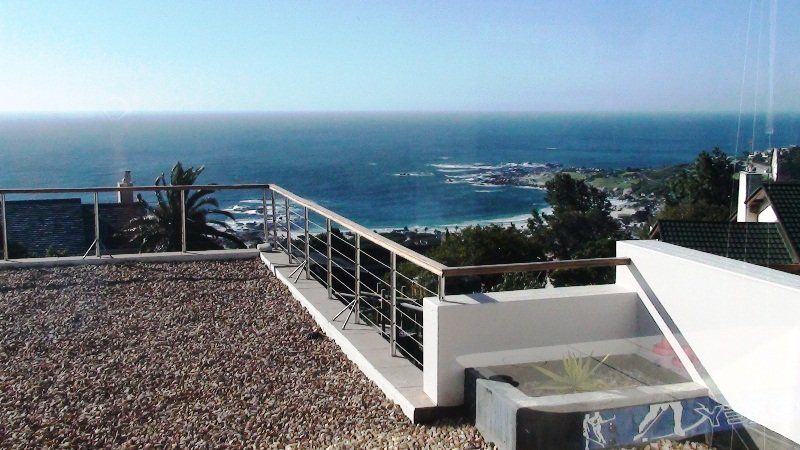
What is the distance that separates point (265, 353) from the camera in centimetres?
367

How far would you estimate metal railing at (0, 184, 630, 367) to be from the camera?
302cm

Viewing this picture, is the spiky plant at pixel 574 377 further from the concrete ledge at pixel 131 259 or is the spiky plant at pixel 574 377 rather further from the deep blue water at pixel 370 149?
the concrete ledge at pixel 131 259

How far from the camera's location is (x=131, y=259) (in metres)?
5.73

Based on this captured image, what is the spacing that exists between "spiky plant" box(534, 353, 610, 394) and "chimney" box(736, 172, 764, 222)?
861 mm

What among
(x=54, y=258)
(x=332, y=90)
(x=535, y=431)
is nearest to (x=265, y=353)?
(x=535, y=431)

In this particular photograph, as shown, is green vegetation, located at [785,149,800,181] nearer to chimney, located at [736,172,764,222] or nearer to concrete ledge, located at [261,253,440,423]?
chimney, located at [736,172,764,222]

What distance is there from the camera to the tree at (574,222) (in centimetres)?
660

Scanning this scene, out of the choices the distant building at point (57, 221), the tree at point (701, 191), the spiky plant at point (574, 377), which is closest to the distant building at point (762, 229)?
the spiky plant at point (574, 377)

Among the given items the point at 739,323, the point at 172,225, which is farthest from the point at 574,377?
the point at 172,225

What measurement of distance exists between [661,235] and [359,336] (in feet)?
9.03

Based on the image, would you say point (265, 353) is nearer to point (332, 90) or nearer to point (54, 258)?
point (54, 258)

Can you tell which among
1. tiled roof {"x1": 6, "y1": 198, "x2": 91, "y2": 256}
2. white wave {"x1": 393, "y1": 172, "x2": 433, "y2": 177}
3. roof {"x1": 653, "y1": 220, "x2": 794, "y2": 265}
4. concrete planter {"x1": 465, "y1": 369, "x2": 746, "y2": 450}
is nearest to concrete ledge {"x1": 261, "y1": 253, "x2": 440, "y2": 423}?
concrete planter {"x1": 465, "y1": 369, "x2": 746, "y2": 450}

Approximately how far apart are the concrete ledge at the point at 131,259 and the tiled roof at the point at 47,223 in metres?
3.91

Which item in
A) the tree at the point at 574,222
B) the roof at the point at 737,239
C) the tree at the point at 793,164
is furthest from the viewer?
the tree at the point at 574,222
